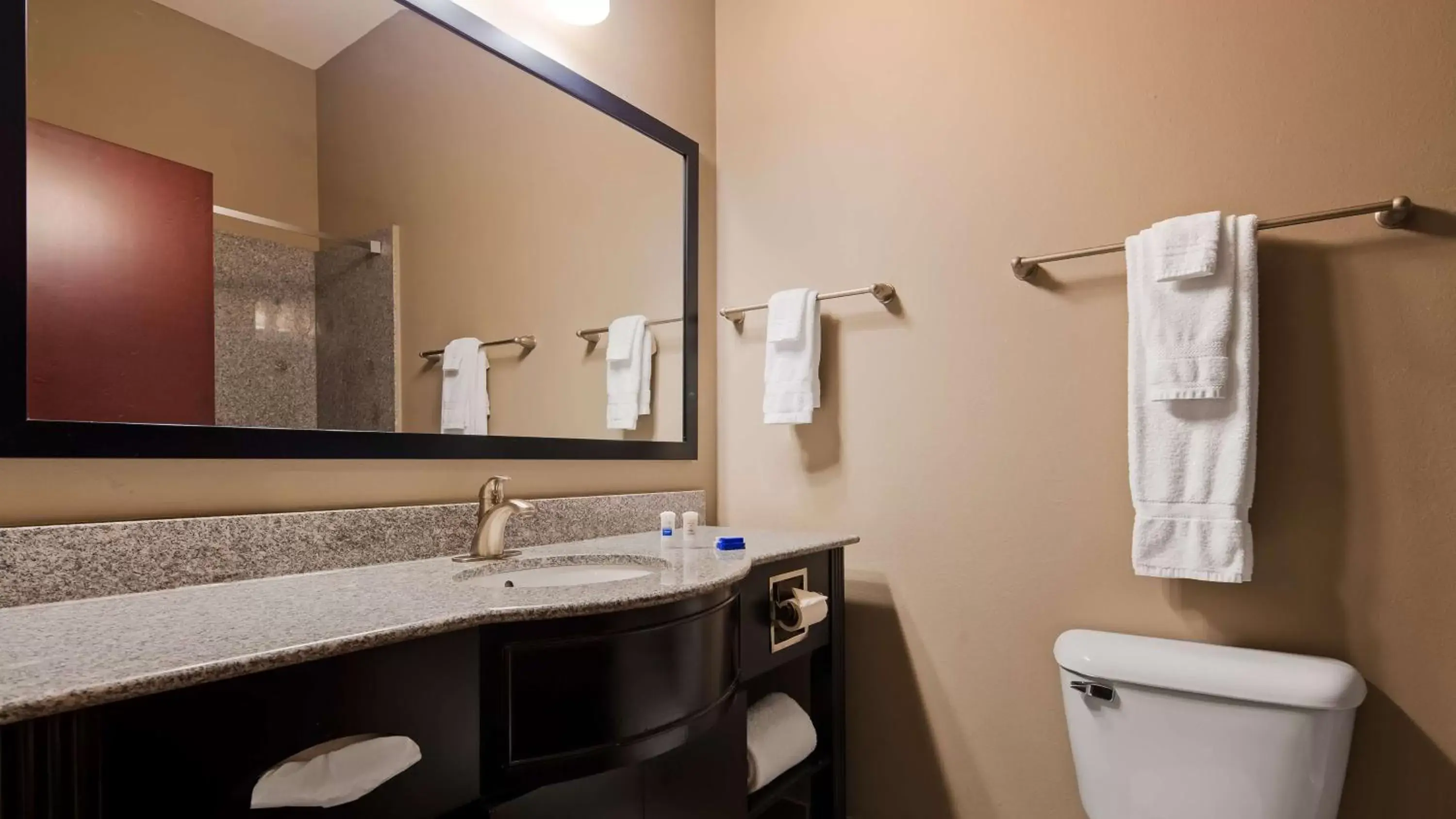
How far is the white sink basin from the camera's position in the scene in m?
1.23

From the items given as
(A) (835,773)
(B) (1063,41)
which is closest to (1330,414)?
(B) (1063,41)

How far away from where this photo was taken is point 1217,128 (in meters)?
1.32

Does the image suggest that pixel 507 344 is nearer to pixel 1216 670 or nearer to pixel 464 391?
pixel 464 391

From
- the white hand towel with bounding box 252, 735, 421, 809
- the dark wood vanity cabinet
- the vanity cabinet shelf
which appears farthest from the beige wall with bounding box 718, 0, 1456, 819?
the white hand towel with bounding box 252, 735, 421, 809

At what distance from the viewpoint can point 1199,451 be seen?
124 centimetres

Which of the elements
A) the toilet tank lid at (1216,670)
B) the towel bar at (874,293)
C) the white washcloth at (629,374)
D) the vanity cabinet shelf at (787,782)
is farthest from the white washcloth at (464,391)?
the toilet tank lid at (1216,670)

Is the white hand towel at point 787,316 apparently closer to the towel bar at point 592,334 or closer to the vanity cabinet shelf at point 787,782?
the towel bar at point 592,334

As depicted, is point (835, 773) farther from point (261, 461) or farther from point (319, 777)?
point (261, 461)

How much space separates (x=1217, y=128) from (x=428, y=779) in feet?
5.31

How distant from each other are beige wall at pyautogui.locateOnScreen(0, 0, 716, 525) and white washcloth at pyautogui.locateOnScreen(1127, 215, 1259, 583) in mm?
1046

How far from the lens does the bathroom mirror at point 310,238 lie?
3.02 feet

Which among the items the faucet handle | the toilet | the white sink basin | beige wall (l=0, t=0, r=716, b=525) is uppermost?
beige wall (l=0, t=0, r=716, b=525)

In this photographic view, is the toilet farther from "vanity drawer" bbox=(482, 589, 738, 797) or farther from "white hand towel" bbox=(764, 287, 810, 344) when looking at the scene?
"white hand towel" bbox=(764, 287, 810, 344)

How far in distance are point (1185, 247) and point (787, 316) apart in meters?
0.81
